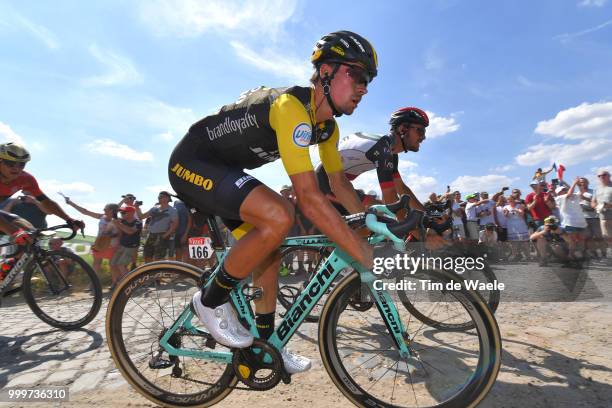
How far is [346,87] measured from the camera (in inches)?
108

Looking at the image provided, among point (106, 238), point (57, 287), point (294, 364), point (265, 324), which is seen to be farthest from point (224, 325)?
point (106, 238)

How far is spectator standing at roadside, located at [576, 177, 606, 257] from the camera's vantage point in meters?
9.88

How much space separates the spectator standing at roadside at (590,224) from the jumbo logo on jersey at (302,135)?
10699mm

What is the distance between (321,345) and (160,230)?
7.75m

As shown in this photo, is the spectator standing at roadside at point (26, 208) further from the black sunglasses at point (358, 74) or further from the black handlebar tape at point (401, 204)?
the black handlebar tape at point (401, 204)

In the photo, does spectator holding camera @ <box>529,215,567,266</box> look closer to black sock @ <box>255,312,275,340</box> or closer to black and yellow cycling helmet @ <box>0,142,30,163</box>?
black sock @ <box>255,312,275,340</box>

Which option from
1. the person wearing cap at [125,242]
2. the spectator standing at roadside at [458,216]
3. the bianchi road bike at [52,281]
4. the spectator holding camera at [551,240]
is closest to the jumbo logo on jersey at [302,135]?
the bianchi road bike at [52,281]

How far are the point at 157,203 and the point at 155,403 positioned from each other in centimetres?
748

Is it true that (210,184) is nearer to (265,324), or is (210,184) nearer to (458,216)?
(265,324)

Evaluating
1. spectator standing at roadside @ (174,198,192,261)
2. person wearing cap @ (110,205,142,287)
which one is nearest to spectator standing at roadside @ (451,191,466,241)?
spectator standing at roadside @ (174,198,192,261)

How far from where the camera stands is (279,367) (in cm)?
247

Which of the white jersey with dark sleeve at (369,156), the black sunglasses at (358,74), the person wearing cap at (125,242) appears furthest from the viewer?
the person wearing cap at (125,242)

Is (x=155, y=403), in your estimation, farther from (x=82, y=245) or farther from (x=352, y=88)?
(x=82, y=245)

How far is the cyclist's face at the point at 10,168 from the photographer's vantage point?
5156mm
